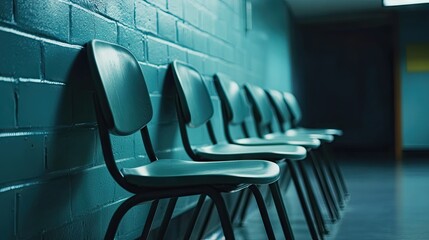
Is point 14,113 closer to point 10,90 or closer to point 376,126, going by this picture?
point 10,90

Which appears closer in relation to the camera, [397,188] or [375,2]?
[397,188]

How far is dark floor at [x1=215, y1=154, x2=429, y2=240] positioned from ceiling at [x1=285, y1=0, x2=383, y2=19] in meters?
2.53

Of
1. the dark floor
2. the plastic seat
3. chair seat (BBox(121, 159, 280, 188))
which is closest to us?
chair seat (BBox(121, 159, 280, 188))

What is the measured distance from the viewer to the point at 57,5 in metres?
1.42

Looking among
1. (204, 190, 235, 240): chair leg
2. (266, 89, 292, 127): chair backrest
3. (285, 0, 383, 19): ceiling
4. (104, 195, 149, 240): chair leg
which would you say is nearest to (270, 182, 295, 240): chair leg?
(204, 190, 235, 240): chair leg

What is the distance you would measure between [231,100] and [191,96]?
1.86 feet

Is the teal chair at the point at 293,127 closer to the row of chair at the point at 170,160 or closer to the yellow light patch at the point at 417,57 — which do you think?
the row of chair at the point at 170,160

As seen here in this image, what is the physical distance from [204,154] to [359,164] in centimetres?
494

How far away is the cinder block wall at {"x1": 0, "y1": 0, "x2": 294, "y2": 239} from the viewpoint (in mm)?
1219

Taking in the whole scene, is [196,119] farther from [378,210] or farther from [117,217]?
[378,210]

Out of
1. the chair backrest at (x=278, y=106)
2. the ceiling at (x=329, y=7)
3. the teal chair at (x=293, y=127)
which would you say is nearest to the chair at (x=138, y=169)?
the teal chair at (x=293, y=127)

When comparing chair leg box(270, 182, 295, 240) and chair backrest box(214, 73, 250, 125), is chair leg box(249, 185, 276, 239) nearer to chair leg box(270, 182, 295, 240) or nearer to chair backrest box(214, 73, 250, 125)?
chair leg box(270, 182, 295, 240)

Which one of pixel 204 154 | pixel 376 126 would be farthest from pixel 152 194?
pixel 376 126

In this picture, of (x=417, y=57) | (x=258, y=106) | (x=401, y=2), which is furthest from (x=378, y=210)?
(x=417, y=57)
